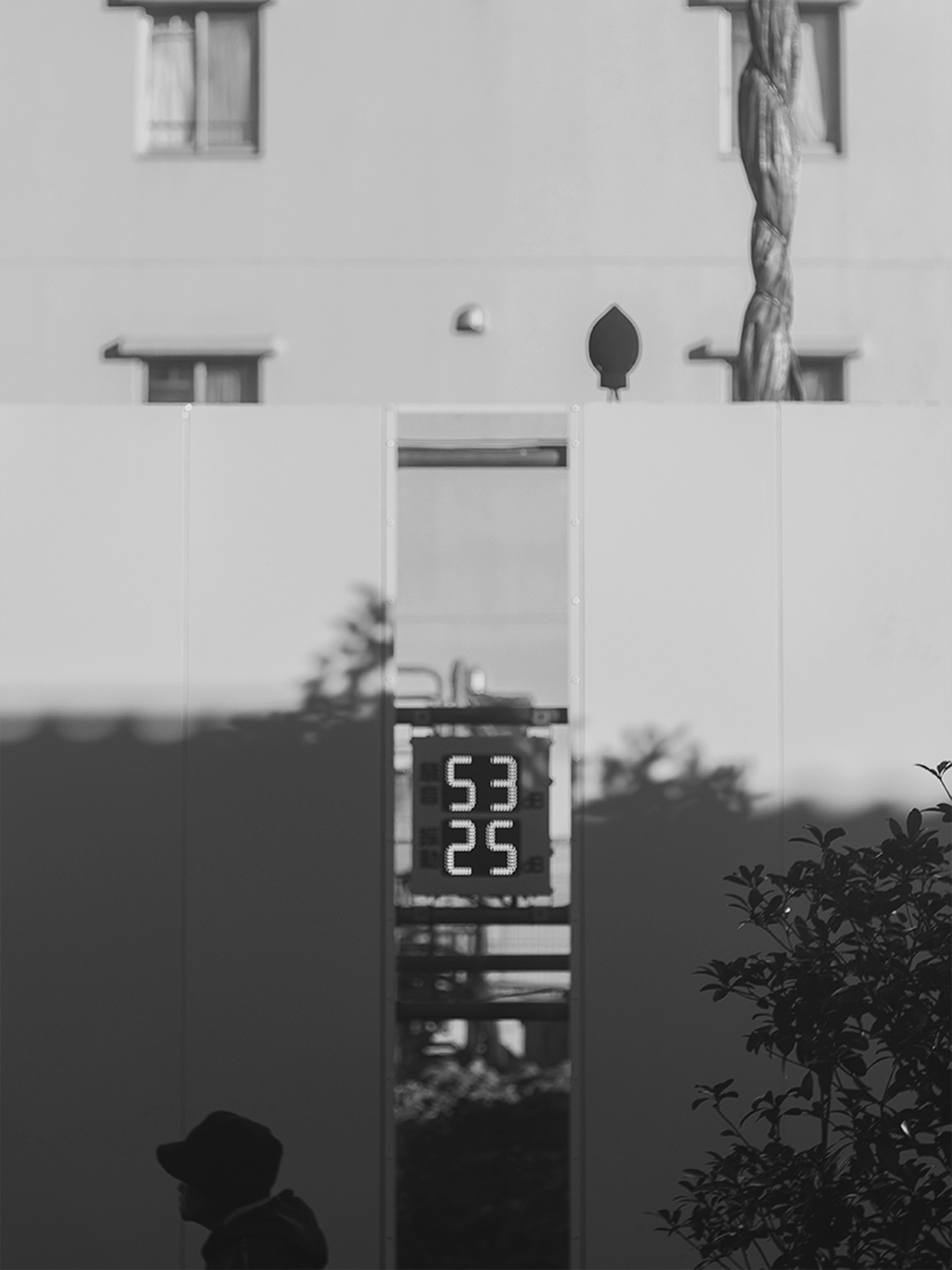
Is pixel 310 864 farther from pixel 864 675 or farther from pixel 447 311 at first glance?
pixel 447 311

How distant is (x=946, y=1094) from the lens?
3.50 metres

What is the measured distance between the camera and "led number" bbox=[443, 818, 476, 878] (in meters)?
5.57

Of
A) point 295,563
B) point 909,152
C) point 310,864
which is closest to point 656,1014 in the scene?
point 310,864

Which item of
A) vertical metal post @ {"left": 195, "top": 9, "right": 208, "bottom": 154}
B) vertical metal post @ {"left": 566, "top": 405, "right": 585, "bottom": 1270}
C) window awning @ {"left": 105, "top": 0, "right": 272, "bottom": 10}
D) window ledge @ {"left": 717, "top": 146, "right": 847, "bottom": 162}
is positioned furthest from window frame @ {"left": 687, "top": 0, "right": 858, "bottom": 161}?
vertical metal post @ {"left": 566, "top": 405, "right": 585, "bottom": 1270}

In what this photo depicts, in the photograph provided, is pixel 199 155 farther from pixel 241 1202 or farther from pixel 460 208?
pixel 241 1202

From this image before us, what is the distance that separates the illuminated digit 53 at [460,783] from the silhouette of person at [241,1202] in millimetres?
2395

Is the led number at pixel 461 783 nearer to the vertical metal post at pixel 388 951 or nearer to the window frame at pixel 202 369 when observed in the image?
the vertical metal post at pixel 388 951

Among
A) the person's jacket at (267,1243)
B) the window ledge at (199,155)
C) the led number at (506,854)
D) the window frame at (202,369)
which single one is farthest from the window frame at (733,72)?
the person's jacket at (267,1243)

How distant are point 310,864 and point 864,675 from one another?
204 cm

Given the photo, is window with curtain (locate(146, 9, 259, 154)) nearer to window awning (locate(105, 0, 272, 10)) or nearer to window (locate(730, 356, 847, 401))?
window awning (locate(105, 0, 272, 10))

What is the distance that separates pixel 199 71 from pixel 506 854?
23.4 ft

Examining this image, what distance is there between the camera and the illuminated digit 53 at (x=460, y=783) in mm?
5598

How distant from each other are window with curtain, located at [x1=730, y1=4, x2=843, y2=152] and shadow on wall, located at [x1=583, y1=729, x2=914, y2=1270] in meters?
6.33

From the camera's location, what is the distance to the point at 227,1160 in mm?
3152
